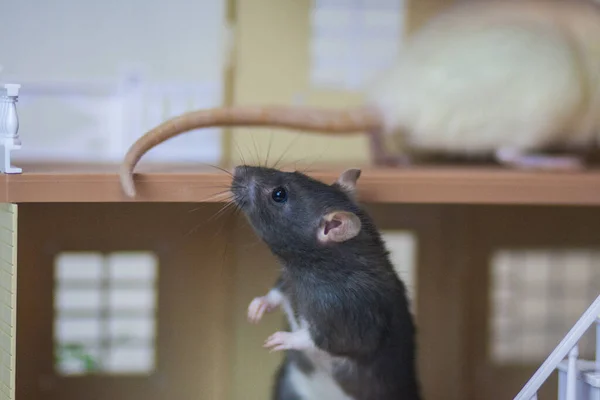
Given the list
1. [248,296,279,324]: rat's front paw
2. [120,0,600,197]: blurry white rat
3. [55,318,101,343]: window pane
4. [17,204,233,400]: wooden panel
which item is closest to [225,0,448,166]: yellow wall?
[120,0,600,197]: blurry white rat

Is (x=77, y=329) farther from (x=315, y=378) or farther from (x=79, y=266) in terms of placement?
(x=315, y=378)

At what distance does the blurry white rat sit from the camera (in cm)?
162

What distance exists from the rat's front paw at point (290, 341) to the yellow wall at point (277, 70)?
800 millimetres

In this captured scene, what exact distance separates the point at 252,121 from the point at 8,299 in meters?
0.53

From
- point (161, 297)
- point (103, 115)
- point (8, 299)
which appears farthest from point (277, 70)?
point (8, 299)

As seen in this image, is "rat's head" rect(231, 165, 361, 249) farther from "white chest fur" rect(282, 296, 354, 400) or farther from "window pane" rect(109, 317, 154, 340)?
"window pane" rect(109, 317, 154, 340)

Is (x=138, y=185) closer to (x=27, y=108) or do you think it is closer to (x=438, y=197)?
(x=438, y=197)

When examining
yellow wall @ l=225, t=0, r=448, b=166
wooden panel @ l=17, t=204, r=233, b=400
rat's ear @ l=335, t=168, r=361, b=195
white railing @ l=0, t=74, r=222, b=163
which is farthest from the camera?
yellow wall @ l=225, t=0, r=448, b=166

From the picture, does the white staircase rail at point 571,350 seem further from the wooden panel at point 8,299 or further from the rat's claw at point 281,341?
the wooden panel at point 8,299

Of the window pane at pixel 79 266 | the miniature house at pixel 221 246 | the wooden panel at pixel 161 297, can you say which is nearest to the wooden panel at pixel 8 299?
the miniature house at pixel 221 246

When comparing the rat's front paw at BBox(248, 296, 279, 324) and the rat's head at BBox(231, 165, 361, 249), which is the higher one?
the rat's head at BBox(231, 165, 361, 249)

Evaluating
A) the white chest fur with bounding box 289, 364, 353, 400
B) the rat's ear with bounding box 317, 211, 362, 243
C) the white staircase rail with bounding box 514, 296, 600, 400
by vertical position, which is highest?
the rat's ear with bounding box 317, 211, 362, 243

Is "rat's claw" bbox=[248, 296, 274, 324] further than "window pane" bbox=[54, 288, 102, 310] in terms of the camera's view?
No

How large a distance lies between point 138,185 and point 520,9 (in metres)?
0.97
